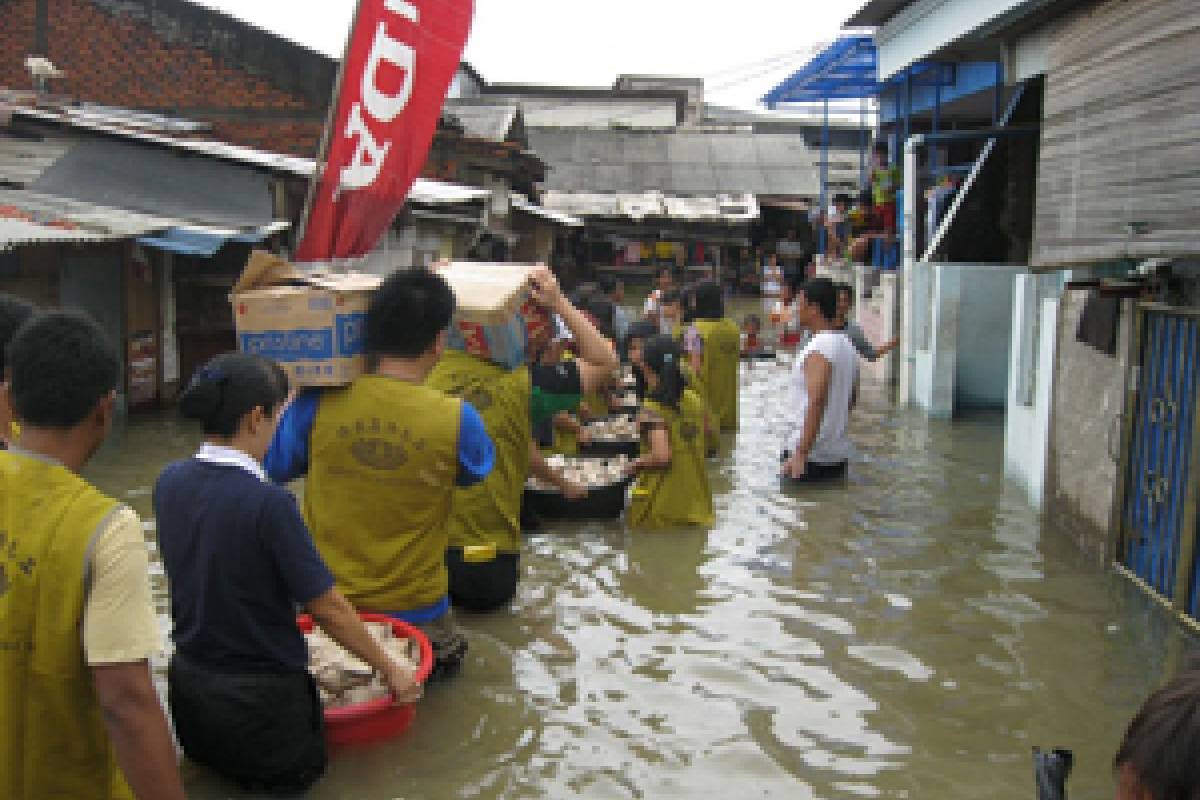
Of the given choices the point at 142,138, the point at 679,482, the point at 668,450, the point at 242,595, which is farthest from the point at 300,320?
the point at 142,138

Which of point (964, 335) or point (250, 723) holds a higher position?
point (964, 335)

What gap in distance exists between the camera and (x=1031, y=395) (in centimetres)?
810

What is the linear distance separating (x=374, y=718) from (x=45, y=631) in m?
1.66

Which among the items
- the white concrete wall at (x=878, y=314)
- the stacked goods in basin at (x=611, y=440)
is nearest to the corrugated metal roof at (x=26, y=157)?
the stacked goods in basin at (x=611, y=440)

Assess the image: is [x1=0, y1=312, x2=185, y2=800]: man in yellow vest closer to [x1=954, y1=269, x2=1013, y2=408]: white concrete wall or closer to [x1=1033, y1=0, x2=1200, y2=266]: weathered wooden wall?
[x1=1033, y1=0, x2=1200, y2=266]: weathered wooden wall

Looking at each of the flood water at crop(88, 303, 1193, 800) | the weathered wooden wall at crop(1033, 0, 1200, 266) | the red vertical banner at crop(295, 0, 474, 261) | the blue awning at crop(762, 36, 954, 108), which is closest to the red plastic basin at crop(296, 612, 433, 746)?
the flood water at crop(88, 303, 1193, 800)

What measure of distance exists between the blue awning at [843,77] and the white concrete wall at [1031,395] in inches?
321

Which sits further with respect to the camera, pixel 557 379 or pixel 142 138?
pixel 142 138

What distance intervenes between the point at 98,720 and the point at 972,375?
11.3 m

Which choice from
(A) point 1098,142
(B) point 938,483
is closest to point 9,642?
(A) point 1098,142

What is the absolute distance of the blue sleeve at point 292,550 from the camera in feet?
10.3

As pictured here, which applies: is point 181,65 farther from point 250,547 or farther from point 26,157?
point 250,547

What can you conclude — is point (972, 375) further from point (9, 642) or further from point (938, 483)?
point (9, 642)

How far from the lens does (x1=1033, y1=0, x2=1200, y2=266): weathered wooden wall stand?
5.34m
